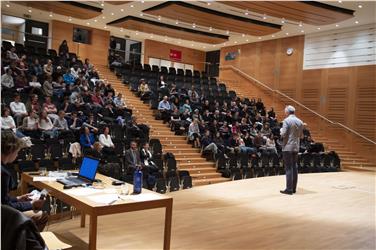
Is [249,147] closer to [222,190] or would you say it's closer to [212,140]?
[212,140]

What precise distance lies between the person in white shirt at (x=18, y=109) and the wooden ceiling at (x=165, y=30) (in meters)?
7.22

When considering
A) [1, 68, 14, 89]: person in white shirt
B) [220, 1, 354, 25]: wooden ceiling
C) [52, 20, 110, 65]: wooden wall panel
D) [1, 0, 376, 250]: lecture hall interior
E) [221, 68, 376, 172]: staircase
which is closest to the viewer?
[1, 0, 376, 250]: lecture hall interior

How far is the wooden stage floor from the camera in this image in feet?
11.6

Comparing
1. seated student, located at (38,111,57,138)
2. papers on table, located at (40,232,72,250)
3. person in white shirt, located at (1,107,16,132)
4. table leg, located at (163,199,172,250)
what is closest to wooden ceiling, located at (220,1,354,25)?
seated student, located at (38,111,57,138)

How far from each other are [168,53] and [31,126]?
12.7 metres

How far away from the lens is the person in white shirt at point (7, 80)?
802 centimetres

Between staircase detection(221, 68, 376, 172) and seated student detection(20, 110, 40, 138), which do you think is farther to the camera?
staircase detection(221, 68, 376, 172)

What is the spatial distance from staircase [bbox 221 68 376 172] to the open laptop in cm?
898

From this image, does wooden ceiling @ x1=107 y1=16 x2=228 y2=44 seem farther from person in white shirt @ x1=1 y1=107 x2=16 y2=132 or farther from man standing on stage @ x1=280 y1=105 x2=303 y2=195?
man standing on stage @ x1=280 y1=105 x2=303 y2=195

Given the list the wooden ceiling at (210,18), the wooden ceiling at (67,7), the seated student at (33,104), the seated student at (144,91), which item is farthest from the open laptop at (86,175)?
the wooden ceiling at (67,7)

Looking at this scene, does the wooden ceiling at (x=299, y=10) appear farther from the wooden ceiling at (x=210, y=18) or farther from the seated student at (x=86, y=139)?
the seated student at (x=86, y=139)

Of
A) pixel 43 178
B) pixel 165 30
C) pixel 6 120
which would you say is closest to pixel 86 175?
pixel 43 178

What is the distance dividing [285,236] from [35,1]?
11.0m

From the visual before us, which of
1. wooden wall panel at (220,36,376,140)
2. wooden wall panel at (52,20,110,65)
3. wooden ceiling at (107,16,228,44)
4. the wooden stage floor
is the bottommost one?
the wooden stage floor
